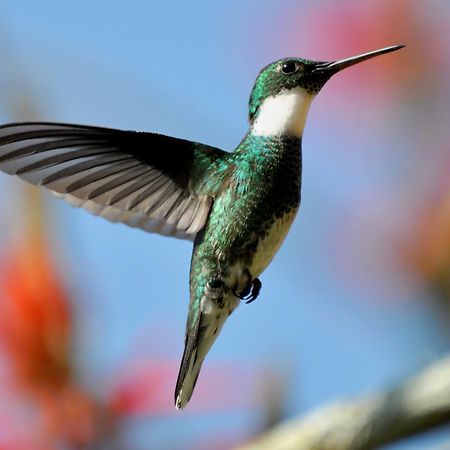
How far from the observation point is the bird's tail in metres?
1.37

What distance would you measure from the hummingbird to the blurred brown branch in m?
0.29

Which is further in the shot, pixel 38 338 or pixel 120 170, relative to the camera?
pixel 38 338

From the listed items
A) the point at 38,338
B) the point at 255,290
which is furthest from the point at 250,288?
the point at 38,338

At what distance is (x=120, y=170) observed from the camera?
152 cm

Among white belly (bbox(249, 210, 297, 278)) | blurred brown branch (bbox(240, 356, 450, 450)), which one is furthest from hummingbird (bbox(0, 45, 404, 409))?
blurred brown branch (bbox(240, 356, 450, 450))

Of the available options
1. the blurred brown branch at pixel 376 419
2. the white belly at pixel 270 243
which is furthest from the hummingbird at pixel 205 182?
the blurred brown branch at pixel 376 419

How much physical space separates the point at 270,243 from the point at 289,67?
334 mm

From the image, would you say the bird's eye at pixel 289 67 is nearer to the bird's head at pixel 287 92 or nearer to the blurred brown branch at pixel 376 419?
the bird's head at pixel 287 92

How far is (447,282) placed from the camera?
1.67 metres

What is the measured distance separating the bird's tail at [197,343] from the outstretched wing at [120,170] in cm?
16

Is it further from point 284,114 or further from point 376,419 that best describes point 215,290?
point 376,419

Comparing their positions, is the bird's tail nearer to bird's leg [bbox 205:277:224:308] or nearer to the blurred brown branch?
bird's leg [bbox 205:277:224:308]

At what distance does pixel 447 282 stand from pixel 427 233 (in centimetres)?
11

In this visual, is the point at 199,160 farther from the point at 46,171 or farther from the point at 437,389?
the point at 437,389
